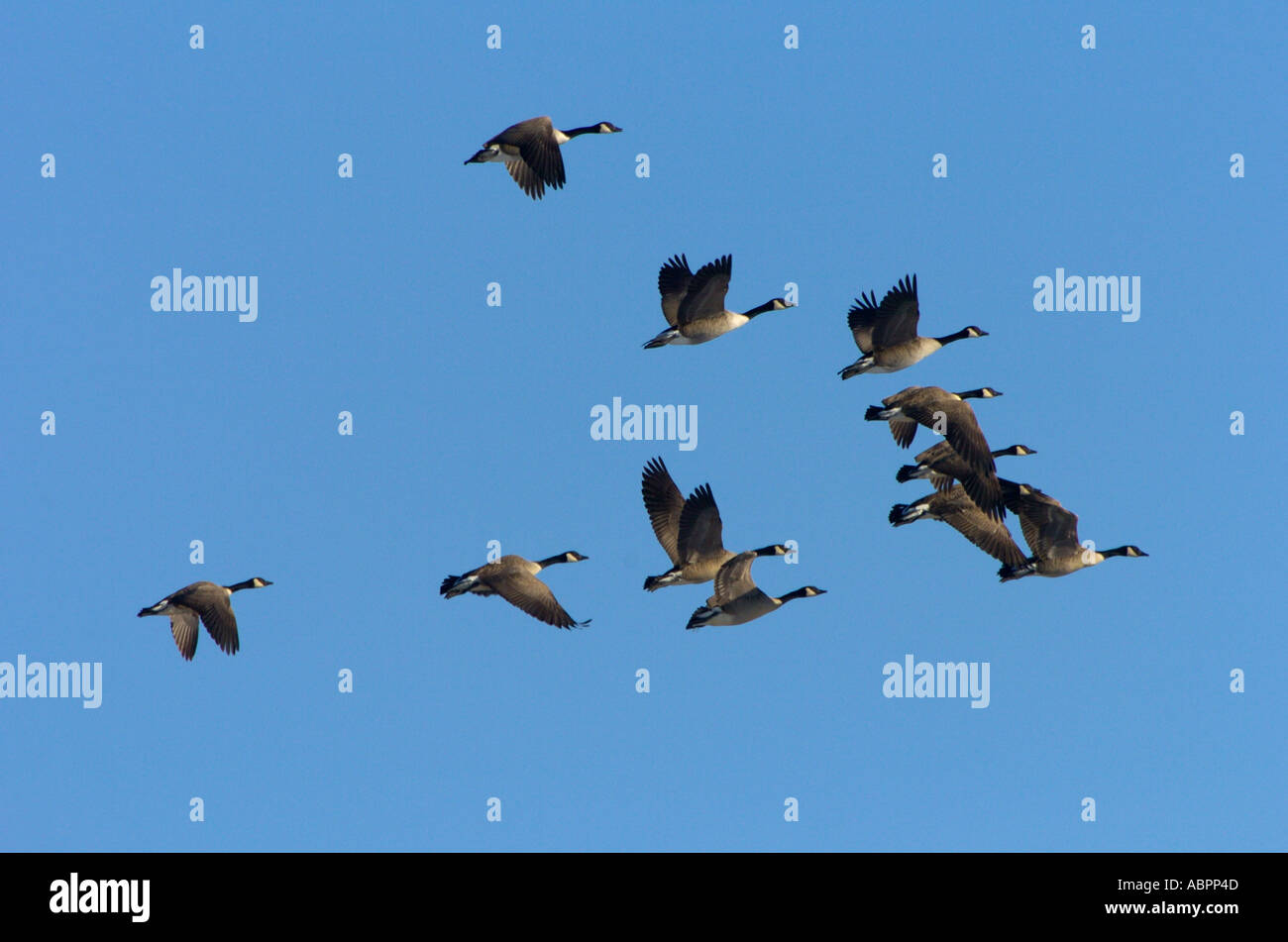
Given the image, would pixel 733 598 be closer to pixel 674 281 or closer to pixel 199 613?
pixel 674 281

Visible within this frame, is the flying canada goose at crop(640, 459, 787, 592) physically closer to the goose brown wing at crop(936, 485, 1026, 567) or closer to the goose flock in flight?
the goose flock in flight

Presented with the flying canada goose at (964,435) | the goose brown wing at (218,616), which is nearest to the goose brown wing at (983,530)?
the flying canada goose at (964,435)

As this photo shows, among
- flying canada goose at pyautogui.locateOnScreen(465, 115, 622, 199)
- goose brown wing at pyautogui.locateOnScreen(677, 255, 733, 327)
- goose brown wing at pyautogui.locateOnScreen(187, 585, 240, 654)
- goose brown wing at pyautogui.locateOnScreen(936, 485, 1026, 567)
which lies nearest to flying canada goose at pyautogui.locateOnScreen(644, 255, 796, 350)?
goose brown wing at pyautogui.locateOnScreen(677, 255, 733, 327)

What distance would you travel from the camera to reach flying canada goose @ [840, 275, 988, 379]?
94.7 feet

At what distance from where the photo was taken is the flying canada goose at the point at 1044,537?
29.5 meters

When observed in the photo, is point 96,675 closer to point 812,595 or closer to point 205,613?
point 205,613

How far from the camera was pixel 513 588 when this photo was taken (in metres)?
29.2

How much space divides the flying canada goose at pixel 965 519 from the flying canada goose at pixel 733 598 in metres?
2.16

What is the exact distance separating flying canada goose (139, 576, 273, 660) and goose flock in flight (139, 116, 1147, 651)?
20 mm

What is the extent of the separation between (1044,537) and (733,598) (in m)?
4.76

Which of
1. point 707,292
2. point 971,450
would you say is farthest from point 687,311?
point 971,450

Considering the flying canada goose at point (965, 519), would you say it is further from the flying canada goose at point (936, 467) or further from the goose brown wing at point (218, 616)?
the goose brown wing at point (218, 616)
